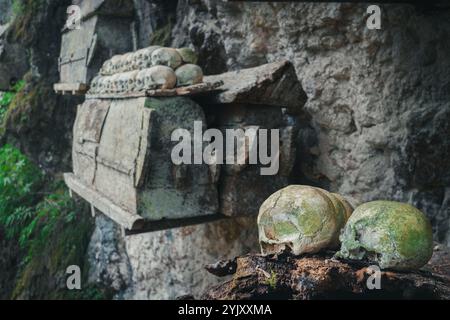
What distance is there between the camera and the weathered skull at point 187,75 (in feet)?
11.8

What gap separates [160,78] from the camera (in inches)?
138

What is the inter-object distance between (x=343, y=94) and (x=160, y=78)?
4.10 ft

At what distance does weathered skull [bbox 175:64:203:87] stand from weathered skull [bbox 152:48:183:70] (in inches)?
2.3

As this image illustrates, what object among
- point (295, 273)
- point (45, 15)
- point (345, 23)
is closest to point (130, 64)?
point (345, 23)

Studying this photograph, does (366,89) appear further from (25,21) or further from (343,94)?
(25,21)

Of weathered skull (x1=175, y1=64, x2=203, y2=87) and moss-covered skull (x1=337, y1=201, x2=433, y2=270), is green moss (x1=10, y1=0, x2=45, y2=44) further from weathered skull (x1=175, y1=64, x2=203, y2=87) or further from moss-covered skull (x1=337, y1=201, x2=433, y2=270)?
moss-covered skull (x1=337, y1=201, x2=433, y2=270)

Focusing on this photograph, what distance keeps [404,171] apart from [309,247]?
4.32 ft

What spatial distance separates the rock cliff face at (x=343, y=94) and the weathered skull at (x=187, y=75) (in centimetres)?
84

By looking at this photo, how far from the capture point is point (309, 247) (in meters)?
2.27

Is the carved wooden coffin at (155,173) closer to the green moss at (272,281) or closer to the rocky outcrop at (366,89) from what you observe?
the rocky outcrop at (366,89)

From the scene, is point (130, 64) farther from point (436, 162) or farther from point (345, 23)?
point (436, 162)

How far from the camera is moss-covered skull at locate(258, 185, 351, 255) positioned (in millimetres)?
2273

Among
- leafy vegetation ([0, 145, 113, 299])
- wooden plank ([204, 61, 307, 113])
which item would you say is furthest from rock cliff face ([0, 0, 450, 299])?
leafy vegetation ([0, 145, 113, 299])

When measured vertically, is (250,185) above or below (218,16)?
below
